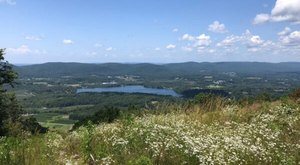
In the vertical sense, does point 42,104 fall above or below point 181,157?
below

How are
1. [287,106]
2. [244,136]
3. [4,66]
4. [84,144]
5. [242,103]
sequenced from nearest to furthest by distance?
[84,144]
[244,136]
[287,106]
[242,103]
[4,66]

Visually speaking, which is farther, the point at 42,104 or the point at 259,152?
the point at 42,104

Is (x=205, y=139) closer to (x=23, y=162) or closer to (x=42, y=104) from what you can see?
(x=23, y=162)

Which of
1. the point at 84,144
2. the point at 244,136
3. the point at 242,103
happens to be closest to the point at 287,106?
the point at 242,103

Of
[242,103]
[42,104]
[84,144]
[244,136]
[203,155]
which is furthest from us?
[42,104]

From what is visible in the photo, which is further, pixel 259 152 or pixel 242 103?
pixel 242 103

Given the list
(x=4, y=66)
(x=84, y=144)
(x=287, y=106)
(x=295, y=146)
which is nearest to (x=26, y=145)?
(x=84, y=144)

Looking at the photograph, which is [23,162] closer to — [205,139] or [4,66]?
[205,139]

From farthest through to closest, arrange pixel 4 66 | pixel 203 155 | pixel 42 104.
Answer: pixel 42 104 → pixel 4 66 → pixel 203 155

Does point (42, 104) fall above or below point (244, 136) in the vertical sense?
below

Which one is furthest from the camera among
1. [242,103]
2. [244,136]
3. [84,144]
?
[242,103]
